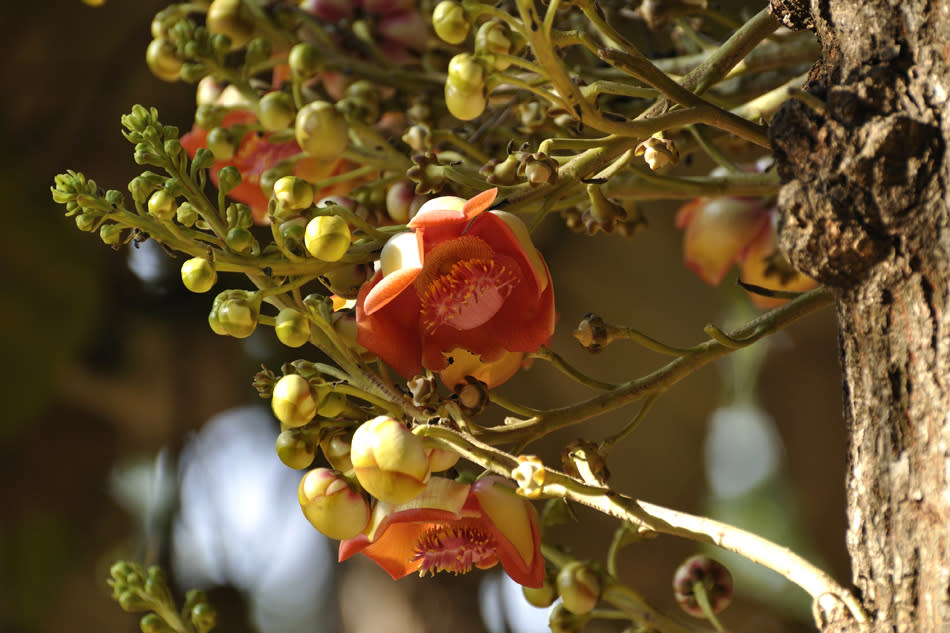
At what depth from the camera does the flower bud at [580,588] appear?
45 cm

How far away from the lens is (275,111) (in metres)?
0.49

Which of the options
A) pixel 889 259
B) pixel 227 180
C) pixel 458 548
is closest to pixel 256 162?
pixel 227 180

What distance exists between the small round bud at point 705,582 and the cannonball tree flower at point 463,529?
0.10 meters

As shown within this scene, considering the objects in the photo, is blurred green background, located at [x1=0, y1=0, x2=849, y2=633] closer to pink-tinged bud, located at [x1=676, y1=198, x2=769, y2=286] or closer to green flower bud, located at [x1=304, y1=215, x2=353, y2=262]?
pink-tinged bud, located at [x1=676, y1=198, x2=769, y2=286]

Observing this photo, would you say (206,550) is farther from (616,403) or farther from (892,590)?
(892,590)

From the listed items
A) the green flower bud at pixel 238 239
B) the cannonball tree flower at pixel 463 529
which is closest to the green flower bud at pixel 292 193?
the green flower bud at pixel 238 239

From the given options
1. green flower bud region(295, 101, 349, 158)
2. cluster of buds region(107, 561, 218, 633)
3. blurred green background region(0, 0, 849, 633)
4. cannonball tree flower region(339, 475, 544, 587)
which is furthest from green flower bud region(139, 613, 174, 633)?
blurred green background region(0, 0, 849, 633)

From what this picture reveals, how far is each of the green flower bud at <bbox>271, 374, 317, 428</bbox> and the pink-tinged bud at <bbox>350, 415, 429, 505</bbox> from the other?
3 cm

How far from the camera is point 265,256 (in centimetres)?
37

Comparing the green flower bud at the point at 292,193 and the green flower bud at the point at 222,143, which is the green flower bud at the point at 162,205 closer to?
the green flower bud at the point at 292,193

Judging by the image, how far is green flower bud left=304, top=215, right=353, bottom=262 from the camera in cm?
35

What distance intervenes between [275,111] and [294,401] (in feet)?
0.66

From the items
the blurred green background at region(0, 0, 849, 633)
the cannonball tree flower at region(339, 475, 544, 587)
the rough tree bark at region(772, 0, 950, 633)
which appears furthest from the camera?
the blurred green background at region(0, 0, 849, 633)

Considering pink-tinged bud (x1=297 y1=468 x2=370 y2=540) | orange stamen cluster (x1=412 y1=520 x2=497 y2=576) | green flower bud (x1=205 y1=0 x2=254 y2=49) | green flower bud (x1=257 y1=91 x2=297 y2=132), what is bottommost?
pink-tinged bud (x1=297 y1=468 x2=370 y2=540)
